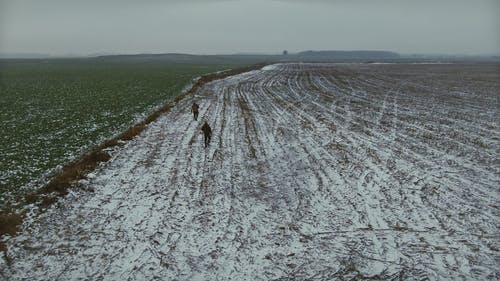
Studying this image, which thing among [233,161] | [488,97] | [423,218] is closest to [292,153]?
[233,161]

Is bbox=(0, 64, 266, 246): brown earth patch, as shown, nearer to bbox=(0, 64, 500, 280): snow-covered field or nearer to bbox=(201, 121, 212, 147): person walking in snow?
bbox=(0, 64, 500, 280): snow-covered field

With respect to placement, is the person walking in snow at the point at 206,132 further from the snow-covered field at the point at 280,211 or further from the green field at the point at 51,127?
the green field at the point at 51,127

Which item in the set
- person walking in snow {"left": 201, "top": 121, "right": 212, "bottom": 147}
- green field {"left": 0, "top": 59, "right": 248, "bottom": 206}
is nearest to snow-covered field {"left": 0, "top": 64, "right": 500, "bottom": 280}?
person walking in snow {"left": 201, "top": 121, "right": 212, "bottom": 147}

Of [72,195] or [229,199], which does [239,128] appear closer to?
[229,199]

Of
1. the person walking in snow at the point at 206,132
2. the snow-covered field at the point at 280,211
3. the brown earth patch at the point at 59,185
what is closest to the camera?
the snow-covered field at the point at 280,211

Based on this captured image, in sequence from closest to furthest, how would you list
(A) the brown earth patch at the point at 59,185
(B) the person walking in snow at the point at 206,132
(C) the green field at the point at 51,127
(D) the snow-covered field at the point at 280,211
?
1. (D) the snow-covered field at the point at 280,211
2. (A) the brown earth patch at the point at 59,185
3. (C) the green field at the point at 51,127
4. (B) the person walking in snow at the point at 206,132

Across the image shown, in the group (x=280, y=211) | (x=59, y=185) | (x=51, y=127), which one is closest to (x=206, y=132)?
(x=59, y=185)

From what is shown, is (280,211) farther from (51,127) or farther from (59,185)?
(51,127)

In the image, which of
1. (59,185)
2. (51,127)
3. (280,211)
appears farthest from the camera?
(51,127)

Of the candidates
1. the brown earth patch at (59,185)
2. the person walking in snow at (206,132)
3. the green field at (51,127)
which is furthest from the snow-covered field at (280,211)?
the green field at (51,127)

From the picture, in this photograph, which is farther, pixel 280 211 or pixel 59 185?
pixel 59 185
